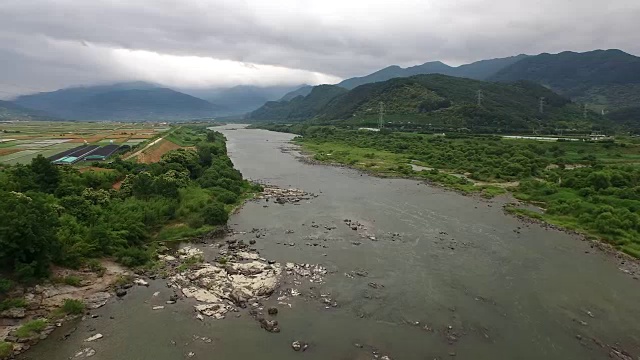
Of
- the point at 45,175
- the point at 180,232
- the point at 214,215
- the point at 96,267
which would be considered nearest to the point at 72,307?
the point at 96,267

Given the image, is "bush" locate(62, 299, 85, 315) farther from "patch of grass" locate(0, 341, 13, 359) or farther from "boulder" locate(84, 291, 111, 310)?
"patch of grass" locate(0, 341, 13, 359)

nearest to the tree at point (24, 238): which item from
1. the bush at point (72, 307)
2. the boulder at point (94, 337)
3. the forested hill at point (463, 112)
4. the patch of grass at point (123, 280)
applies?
the bush at point (72, 307)

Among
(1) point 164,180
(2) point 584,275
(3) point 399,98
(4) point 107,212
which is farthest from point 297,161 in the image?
(3) point 399,98

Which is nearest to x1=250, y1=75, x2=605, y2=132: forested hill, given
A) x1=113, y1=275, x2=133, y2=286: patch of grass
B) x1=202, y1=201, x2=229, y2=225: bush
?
x1=202, y1=201, x2=229, y2=225: bush

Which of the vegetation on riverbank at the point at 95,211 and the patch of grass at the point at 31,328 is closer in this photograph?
the patch of grass at the point at 31,328

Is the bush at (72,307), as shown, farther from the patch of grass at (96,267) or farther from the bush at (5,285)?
the patch of grass at (96,267)

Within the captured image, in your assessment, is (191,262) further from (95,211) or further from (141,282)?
(95,211)
